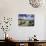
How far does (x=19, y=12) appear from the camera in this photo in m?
5.23

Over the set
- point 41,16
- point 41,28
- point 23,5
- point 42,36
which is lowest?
point 42,36

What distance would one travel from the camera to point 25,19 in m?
5.26

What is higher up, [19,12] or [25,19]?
[19,12]

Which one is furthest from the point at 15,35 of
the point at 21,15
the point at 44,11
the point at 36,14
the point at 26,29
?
the point at 44,11

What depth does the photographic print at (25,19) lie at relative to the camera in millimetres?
5238

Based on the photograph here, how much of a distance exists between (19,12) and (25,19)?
14.3 inches

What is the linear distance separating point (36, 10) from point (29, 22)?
21.8 inches

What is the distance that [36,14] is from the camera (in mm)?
5305

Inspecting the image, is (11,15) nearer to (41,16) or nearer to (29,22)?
(29,22)

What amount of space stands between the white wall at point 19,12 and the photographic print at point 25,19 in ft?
0.39

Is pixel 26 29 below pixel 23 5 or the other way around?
below

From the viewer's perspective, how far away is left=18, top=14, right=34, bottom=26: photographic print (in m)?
5.24

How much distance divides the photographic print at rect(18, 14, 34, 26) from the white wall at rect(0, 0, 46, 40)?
0.39 feet

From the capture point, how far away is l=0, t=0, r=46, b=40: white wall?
5.18 m
